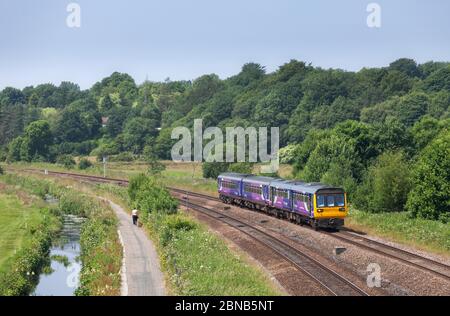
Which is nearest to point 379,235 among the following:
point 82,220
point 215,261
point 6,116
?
point 215,261

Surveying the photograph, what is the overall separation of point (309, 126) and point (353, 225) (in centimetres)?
8081

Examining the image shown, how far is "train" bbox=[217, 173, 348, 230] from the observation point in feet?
149

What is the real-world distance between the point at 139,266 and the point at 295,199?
1671 cm

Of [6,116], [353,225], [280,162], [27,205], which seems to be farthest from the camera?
[6,116]

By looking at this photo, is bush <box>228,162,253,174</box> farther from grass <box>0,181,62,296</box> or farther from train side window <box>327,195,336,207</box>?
train side window <box>327,195,336,207</box>

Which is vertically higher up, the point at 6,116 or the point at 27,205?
the point at 6,116

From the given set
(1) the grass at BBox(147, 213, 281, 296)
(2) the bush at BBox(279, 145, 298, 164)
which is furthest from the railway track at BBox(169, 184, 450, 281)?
(2) the bush at BBox(279, 145, 298, 164)

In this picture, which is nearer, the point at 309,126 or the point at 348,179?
the point at 348,179

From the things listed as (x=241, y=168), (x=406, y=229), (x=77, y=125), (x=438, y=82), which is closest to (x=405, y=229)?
(x=406, y=229)

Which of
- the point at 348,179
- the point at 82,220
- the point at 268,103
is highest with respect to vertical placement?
the point at 268,103

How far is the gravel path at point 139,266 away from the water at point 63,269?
317 cm
